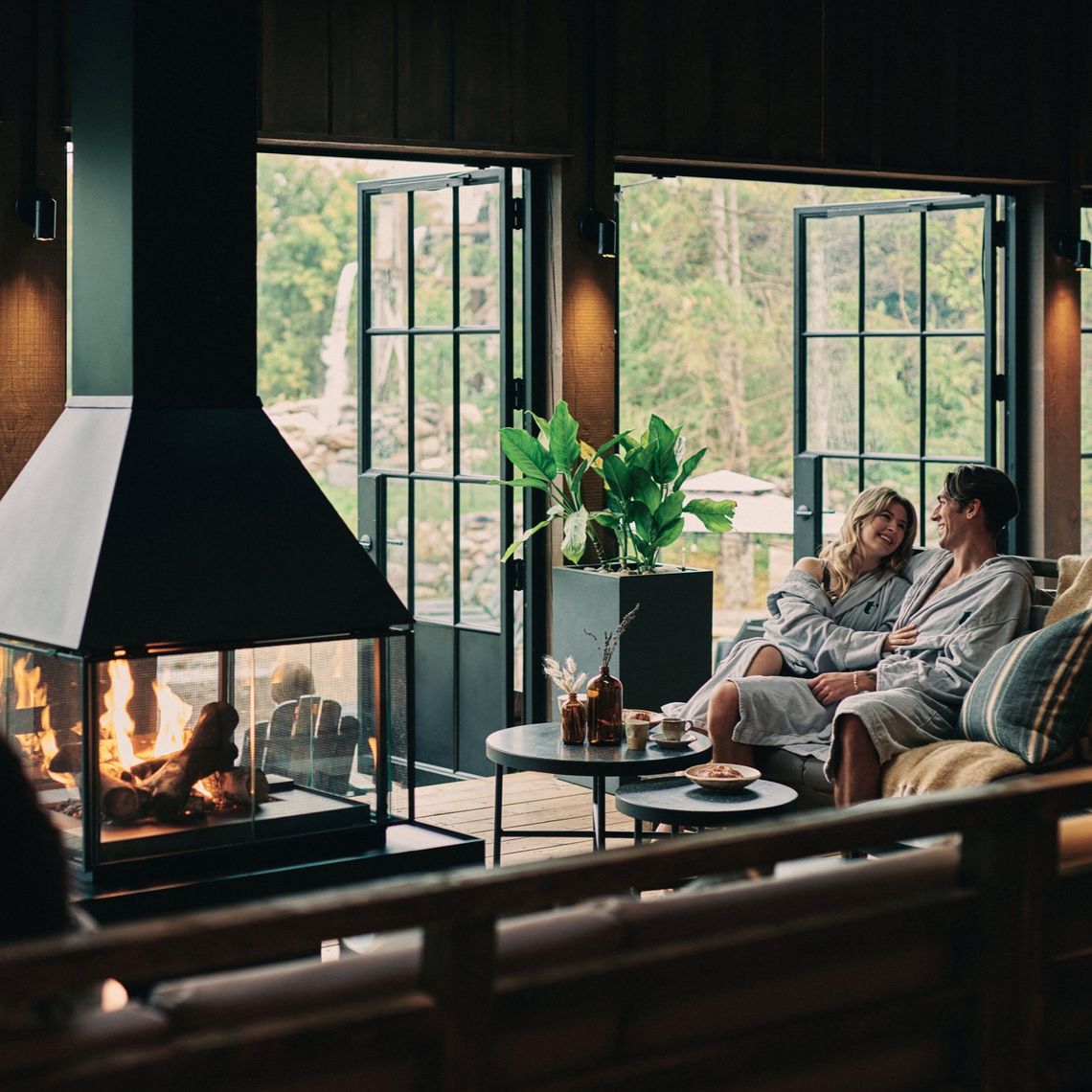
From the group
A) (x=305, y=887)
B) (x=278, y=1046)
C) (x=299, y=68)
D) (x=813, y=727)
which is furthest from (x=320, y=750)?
(x=299, y=68)

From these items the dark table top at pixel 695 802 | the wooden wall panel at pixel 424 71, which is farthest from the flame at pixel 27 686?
the wooden wall panel at pixel 424 71

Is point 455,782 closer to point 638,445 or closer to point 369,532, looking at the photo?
point 369,532

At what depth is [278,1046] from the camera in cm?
164

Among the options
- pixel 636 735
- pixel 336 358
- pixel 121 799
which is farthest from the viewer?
pixel 336 358

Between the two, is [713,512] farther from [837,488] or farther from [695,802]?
[695,802]

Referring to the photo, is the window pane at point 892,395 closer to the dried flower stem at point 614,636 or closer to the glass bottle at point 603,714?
the dried flower stem at point 614,636

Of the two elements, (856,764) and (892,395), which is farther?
(892,395)

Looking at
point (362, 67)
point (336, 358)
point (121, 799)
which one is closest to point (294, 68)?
point (362, 67)

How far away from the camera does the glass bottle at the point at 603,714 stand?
434 centimetres

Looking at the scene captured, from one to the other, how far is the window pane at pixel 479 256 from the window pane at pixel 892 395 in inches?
71.6

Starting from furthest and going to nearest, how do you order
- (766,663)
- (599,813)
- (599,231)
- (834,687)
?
1. (599,231)
2. (766,663)
3. (834,687)
4. (599,813)

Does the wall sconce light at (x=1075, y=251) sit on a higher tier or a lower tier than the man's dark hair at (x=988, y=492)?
higher

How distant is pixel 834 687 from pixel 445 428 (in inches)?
74.1

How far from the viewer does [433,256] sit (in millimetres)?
5949
